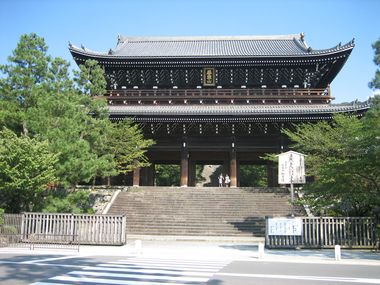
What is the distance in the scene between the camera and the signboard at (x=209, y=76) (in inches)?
1131

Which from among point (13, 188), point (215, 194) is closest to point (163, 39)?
point (215, 194)

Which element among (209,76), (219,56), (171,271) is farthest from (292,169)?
(209,76)

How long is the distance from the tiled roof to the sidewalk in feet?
36.3

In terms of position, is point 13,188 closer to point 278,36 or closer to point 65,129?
point 65,129

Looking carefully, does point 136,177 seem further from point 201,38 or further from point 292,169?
point 201,38

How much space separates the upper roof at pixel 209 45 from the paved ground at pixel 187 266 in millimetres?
19868

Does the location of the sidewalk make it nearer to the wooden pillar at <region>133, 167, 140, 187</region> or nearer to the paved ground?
the paved ground

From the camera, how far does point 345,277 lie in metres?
8.76

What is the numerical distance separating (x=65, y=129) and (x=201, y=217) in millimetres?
8762

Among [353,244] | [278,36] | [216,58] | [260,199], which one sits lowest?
[353,244]

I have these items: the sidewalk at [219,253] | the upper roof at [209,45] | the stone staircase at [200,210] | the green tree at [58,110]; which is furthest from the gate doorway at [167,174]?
the sidewalk at [219,253]

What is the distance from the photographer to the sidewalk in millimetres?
12336

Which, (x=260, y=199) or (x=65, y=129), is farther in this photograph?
(x=260, y=199)

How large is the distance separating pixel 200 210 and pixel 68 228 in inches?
316
